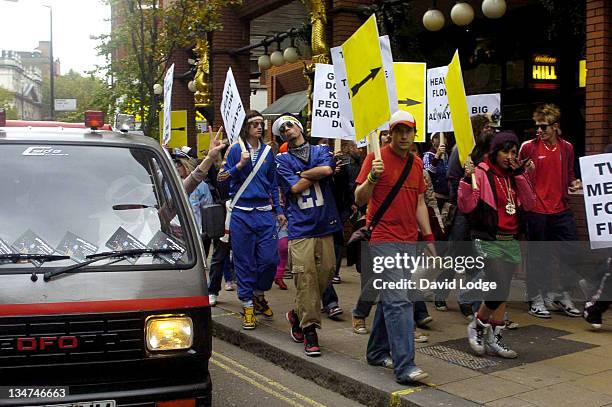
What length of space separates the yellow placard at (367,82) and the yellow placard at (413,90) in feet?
7.57

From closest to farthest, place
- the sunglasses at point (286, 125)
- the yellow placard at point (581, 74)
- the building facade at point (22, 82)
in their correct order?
the sunglasses at point (286, 125), the yellow placard at point (581, 74), the building facade at point (22, 82)

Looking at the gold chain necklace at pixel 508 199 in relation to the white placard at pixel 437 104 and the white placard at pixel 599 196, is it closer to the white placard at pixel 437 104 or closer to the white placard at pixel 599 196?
the white placard at pixel 599 196

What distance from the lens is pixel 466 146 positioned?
607 centimetres

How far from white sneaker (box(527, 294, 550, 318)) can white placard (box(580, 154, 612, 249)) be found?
125 centimetres

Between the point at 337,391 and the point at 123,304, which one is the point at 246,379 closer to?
the point at 337,391

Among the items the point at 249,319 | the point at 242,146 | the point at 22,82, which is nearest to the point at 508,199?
the point at 242,146

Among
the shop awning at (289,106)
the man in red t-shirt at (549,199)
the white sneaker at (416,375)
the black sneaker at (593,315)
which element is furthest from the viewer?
the shop awning at (289,106)

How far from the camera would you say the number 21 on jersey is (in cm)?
641

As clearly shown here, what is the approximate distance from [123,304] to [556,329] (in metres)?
4.73

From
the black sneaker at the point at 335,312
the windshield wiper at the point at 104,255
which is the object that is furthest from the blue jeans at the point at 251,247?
the windshield wiper at the point at 104,255

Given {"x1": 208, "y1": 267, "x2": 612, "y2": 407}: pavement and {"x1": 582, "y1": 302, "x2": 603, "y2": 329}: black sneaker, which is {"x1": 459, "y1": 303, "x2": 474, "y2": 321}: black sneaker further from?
{"x1": 582, "y1": 302, "x2": 603, "y2": 329}: black sneaker

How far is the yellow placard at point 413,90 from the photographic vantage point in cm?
787

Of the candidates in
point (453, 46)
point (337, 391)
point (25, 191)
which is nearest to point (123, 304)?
point (25, 191)

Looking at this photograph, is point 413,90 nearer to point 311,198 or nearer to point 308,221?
point 311,198
